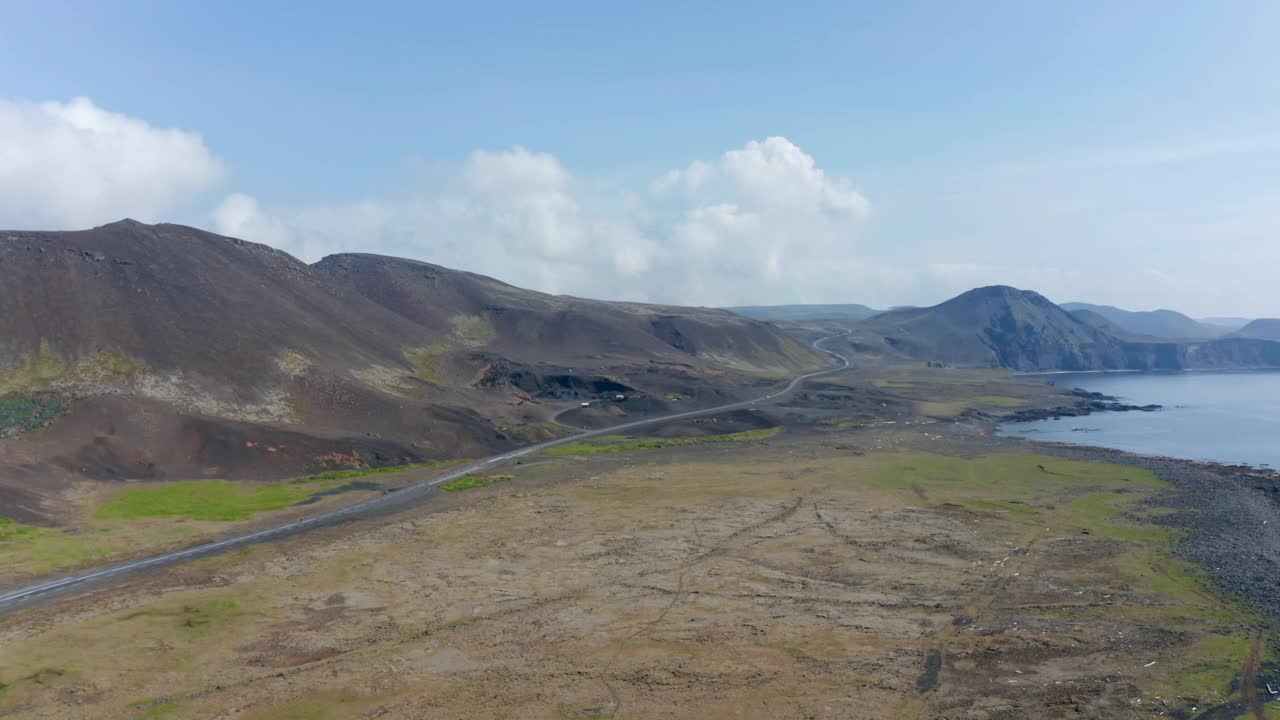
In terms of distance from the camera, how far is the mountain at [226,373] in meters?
66.6

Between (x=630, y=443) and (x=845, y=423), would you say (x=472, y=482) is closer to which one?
(x=630, y=443)

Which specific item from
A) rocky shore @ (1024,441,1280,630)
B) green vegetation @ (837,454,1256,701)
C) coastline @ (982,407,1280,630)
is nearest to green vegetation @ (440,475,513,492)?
green vegetation @ (837,454,1256,701)

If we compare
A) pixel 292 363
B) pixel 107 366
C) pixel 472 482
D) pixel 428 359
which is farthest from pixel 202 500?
pixel 428 359

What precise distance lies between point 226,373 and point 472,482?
33504 mm

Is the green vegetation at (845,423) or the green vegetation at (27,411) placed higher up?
the green vegetation at (27,411)

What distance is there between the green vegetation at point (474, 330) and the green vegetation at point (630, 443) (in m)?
56.4

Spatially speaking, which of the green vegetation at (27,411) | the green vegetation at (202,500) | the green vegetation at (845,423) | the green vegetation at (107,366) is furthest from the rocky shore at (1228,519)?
the green vegetation at (107,366)

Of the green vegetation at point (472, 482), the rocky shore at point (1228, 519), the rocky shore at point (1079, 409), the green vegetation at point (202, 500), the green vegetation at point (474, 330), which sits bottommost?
the rocky shore at point (1228, 519)

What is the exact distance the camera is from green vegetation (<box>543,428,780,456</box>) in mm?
84000

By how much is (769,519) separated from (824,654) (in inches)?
874

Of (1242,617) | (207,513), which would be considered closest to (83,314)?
(207,513)

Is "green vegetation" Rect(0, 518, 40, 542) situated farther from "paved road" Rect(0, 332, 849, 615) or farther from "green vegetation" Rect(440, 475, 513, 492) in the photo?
"green vegetation" Rect(440, 475, 513, 492)

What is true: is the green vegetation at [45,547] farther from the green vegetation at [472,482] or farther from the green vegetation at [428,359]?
the green vegetation at [428,359]

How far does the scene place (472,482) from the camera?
218 feet
